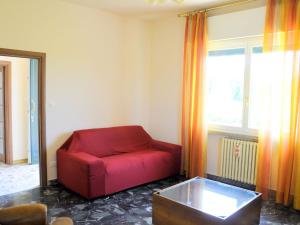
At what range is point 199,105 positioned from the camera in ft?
13.9

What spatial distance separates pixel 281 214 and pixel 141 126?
2.54 metres

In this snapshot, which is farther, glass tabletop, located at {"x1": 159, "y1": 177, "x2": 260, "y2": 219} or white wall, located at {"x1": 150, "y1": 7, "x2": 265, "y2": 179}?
white wall, located at {"x1": 150, "y1": 7, "x2": 265, "y2": 179}

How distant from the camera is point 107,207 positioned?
3354 millimetres

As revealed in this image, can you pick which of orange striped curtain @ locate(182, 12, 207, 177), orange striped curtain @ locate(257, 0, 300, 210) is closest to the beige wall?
orange striped curtain @ locate(182, 12, 207, 177)

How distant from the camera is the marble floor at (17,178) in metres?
3.92

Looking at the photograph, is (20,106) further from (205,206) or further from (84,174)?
(205,206)

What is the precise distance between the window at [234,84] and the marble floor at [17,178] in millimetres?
2842

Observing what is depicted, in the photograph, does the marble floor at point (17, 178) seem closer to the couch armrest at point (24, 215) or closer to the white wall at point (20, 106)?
the white wall at point (20, 106)

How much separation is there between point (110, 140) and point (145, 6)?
207 centimetres

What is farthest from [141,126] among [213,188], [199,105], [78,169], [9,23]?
[9,23]

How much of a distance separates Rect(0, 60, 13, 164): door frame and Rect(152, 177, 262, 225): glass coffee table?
3608 mm

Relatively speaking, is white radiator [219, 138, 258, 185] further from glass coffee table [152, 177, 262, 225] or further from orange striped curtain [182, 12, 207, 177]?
glass coffee table [152, 177, 262, 225]

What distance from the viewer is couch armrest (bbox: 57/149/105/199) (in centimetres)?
344

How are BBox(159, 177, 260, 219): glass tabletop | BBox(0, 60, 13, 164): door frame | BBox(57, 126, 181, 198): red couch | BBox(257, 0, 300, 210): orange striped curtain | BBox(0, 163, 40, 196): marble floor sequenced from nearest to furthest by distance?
BBox(159, 177, 260, 219): glass tabletop < BBox(257, 0, 300, 210): orange striped curtain < BBox(57, 126, 181, 198): red couch < BBox(0, 163, 40, 196): marble floor < BBox(0, 60, 13, 164): door frame
